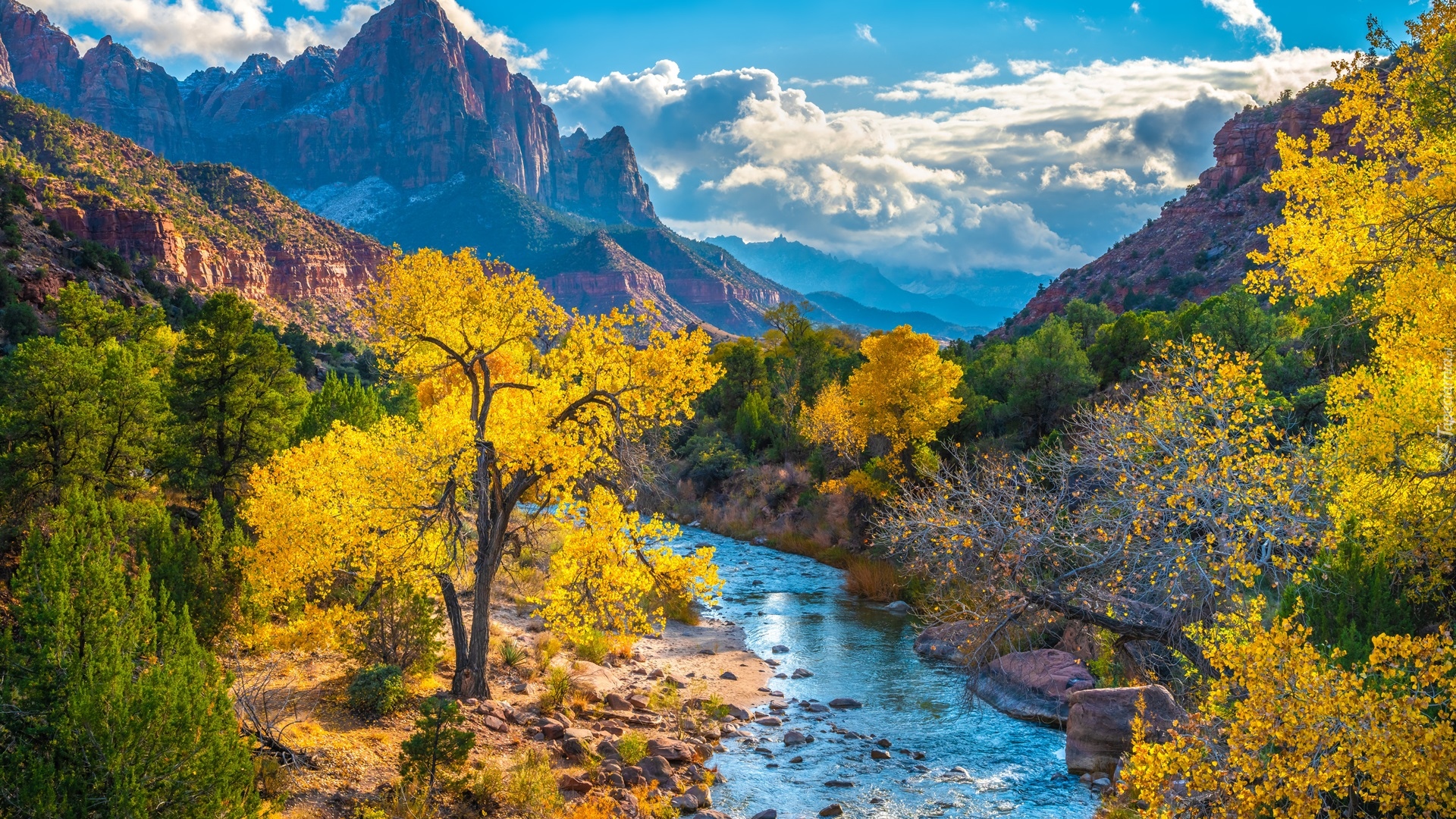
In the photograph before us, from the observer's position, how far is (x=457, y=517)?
13930 millimetres

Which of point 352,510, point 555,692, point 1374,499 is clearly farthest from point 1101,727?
point 352,510

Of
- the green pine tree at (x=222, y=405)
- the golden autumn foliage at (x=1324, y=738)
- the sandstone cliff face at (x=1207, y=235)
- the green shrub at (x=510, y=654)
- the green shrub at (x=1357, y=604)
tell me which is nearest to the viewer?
the golden autumn foliage at (x=1324, y=738)

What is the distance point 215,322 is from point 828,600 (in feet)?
Answer: 72.8

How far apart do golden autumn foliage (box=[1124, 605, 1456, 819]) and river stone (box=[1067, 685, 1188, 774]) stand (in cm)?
683

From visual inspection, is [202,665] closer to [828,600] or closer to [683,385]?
[683,385]

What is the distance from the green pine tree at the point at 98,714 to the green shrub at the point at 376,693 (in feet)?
15.6

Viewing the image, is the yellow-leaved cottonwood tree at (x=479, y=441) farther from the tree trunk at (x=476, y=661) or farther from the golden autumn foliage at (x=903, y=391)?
the golden autumn foliage at (x=903, y=391)

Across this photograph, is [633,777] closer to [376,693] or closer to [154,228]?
[376,693]

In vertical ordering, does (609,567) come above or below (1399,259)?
below

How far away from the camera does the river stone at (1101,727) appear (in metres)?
14.2

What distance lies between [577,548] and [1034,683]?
12347mm

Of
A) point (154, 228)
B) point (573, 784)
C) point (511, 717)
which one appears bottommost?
point (573, 784)

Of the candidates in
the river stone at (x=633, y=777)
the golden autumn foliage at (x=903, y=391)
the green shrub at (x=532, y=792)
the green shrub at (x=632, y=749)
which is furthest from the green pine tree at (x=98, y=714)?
the golden autumn foliage at (x=903, y=391)

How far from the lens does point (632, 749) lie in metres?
14.2
